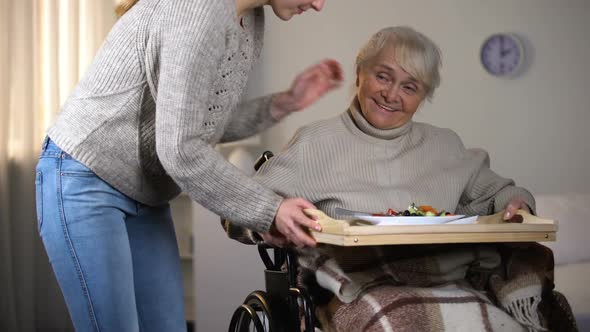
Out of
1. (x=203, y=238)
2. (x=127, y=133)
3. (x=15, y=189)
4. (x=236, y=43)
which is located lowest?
(x=203, y=238)

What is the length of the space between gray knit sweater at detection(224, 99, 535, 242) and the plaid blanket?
0.67ft

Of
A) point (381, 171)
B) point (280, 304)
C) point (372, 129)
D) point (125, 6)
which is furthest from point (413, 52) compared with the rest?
point (125, 6)

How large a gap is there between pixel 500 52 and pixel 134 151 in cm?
317

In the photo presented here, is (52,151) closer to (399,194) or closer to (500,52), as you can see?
(399,194)

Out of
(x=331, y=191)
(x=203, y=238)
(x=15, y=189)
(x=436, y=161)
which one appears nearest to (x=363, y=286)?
(x=331, y=191)

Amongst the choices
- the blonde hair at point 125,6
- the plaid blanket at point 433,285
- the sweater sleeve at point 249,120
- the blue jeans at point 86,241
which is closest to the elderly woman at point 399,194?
the plaid blanket at point 433,285

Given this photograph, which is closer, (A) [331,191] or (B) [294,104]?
(B) [294,104]

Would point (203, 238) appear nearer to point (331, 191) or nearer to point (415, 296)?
point (331, 191)

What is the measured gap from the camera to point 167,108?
1.21 meters

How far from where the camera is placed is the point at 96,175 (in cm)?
131

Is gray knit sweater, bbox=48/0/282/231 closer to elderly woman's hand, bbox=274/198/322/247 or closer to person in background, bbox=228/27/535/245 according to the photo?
elderly woman's hand, bbox=274/198/322/247

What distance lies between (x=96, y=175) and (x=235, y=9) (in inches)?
14.9

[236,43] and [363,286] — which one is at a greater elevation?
[236,43]

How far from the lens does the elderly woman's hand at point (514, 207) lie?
169 cm
